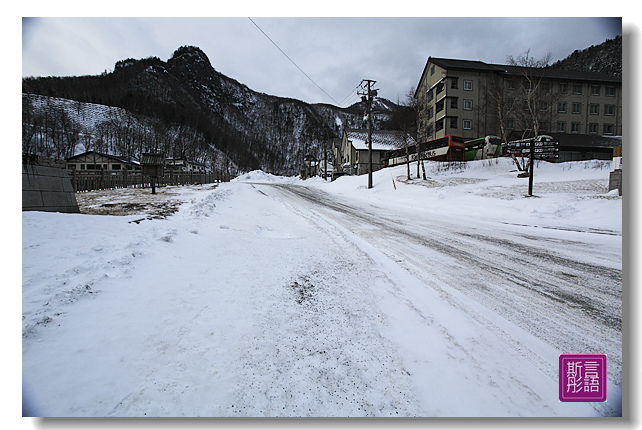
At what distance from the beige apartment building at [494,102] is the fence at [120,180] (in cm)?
2453

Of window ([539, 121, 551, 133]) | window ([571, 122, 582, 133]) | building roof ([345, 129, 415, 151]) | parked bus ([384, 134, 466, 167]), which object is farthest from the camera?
building roof ([345, 129, 415, 151])

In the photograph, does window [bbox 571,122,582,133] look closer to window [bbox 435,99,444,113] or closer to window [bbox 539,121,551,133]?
window [bbox 539,121,551,133]

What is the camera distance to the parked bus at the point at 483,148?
2720cm

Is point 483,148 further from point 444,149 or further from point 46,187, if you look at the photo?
point 46,187

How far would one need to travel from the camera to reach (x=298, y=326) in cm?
226

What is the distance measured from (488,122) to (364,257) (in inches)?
1263

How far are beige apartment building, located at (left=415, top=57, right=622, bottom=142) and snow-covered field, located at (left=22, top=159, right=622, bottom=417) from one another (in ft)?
52.3

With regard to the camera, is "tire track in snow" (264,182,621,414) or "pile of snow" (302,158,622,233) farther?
"pile of snow" (302,158,622,233)

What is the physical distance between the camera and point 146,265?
3320mm

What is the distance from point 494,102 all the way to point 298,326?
106ft

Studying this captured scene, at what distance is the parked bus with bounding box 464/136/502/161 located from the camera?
2720 centimetres

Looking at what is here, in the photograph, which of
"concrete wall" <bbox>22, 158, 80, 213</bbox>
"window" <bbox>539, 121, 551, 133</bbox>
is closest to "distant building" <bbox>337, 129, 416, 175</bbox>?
"window" <bbox>539, 121, 551, 133</bbox>

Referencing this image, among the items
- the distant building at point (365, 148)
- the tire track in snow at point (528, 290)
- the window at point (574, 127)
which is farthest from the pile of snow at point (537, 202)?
the distant building at point (365, 148)

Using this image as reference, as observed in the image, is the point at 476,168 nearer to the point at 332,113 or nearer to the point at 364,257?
the point at 364,257
